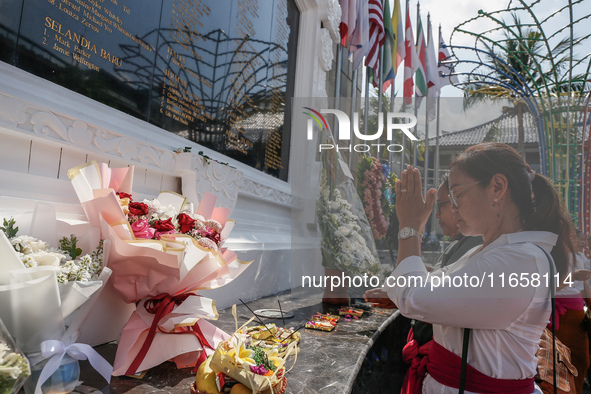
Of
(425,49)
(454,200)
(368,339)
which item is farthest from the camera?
(425,49)

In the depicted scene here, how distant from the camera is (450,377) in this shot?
4.19 feet

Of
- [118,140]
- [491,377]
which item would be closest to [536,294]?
[491,377]

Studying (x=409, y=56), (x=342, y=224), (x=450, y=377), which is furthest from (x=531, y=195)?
(x=409, y=56)

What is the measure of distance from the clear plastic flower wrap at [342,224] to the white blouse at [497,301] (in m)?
0.34

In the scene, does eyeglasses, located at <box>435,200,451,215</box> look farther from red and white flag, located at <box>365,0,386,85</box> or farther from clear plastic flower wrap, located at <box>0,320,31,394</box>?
red and white flag, located at <box>365,0,386,85</box>

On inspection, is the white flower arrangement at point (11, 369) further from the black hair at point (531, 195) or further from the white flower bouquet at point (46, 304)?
the black hair at point (531, 195)

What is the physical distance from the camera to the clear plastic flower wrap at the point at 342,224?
1.84 meters

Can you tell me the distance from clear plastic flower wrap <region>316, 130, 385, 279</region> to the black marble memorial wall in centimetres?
107

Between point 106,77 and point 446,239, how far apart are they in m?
1.77

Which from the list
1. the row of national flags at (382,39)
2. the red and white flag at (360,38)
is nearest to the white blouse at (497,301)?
the row of national flags at (382,39)

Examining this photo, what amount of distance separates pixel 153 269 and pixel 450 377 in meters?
1.09

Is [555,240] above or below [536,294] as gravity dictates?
above

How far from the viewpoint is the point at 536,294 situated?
3.72 ft

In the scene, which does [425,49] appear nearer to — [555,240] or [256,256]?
[256,256]
